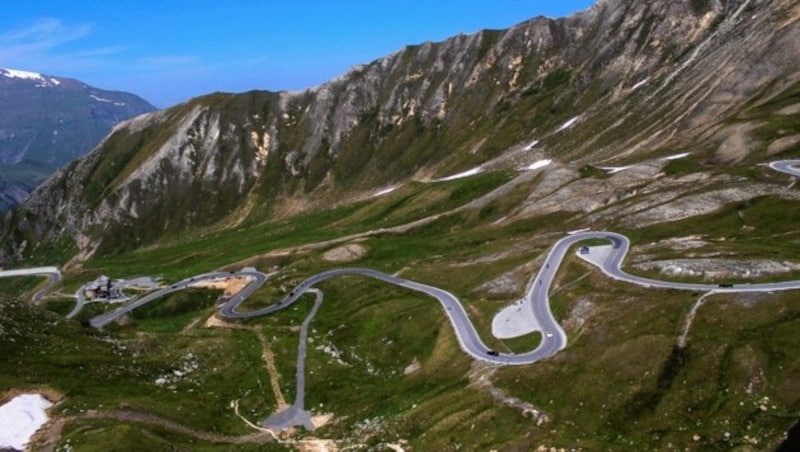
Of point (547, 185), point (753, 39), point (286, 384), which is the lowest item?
point (286, 384)

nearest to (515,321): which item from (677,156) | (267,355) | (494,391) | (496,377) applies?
(496,377)

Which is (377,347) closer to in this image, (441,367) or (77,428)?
(441,367)

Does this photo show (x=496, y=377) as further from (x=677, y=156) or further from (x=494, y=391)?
(x=677, y=156)

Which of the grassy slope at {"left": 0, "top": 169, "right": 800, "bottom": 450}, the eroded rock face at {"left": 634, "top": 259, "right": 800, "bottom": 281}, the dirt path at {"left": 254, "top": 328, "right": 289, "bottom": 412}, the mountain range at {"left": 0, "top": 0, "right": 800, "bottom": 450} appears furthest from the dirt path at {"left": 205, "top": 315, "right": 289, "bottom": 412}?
the eroded rock face at {"left": 634, "top": 259, "right": 800, "bottom": 281}

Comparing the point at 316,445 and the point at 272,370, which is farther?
the point at 272,370

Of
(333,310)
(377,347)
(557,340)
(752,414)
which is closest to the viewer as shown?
(752,414)

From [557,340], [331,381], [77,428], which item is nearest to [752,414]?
[557,340]
